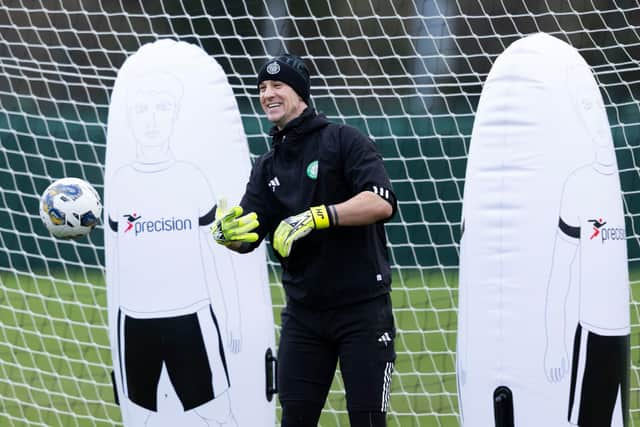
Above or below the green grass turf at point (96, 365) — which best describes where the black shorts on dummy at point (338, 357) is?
above

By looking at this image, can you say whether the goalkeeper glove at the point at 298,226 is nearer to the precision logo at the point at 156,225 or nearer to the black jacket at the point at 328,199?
the black jacket at the point at 328,199

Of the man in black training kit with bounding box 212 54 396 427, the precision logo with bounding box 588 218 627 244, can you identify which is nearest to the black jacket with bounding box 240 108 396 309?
the man in black training kit with bounding box 212 54 396 427

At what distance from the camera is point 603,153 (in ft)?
12.3

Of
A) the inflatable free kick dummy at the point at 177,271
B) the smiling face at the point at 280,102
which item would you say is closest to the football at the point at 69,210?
the inflatable free kick dummy at the point at 177,271

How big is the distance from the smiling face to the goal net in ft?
5.71

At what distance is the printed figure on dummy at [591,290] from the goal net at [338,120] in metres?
1.55

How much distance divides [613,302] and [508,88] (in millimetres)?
812

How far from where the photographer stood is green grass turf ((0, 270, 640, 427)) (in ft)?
18.6

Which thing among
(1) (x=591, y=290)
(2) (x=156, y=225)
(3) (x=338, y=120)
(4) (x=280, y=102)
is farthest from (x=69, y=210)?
(3) (x=338, y=120)

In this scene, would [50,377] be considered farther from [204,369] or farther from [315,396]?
[315,396]

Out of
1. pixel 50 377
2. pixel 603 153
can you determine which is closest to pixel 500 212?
pixel 603 153

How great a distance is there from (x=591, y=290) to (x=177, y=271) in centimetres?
147

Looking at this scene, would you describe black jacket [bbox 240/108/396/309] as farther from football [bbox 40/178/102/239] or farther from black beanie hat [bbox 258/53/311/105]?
football [bbox 40/178/102/239]

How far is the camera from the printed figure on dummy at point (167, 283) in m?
3.96
